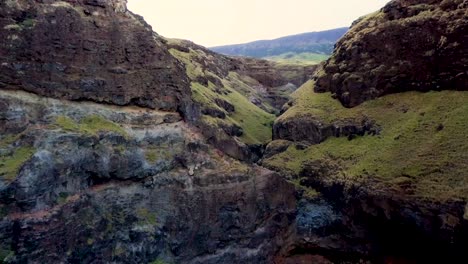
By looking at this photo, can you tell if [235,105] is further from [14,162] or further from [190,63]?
[14,162]

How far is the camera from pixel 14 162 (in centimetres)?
5241

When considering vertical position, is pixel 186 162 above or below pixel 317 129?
above

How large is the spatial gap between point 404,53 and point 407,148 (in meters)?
21.4

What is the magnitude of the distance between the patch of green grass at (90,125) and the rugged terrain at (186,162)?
0.22 meters

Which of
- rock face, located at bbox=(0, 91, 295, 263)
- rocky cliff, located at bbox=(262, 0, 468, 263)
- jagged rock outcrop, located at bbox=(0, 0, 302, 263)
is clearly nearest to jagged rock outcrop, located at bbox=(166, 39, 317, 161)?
jagged rock outcrop, located at bbox=(0, 0, 302, 263)

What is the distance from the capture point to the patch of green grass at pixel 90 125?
192ft

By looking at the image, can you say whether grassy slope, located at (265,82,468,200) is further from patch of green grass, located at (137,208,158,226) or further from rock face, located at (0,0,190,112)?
patch of green grass, located at (137,208,158,226)

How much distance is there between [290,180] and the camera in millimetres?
82938

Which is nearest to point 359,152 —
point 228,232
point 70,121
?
point 228,232

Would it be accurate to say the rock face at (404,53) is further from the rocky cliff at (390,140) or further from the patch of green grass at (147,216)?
the patch of green grass at (147,216)

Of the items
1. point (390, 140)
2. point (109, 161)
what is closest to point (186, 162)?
point (109, 161)

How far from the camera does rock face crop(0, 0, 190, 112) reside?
59.8 m

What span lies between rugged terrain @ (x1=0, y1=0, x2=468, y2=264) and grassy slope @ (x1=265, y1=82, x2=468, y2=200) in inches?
10.2

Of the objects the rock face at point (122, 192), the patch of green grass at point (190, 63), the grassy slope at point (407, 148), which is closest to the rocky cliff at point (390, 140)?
the grassy slope at point (407, 148)
